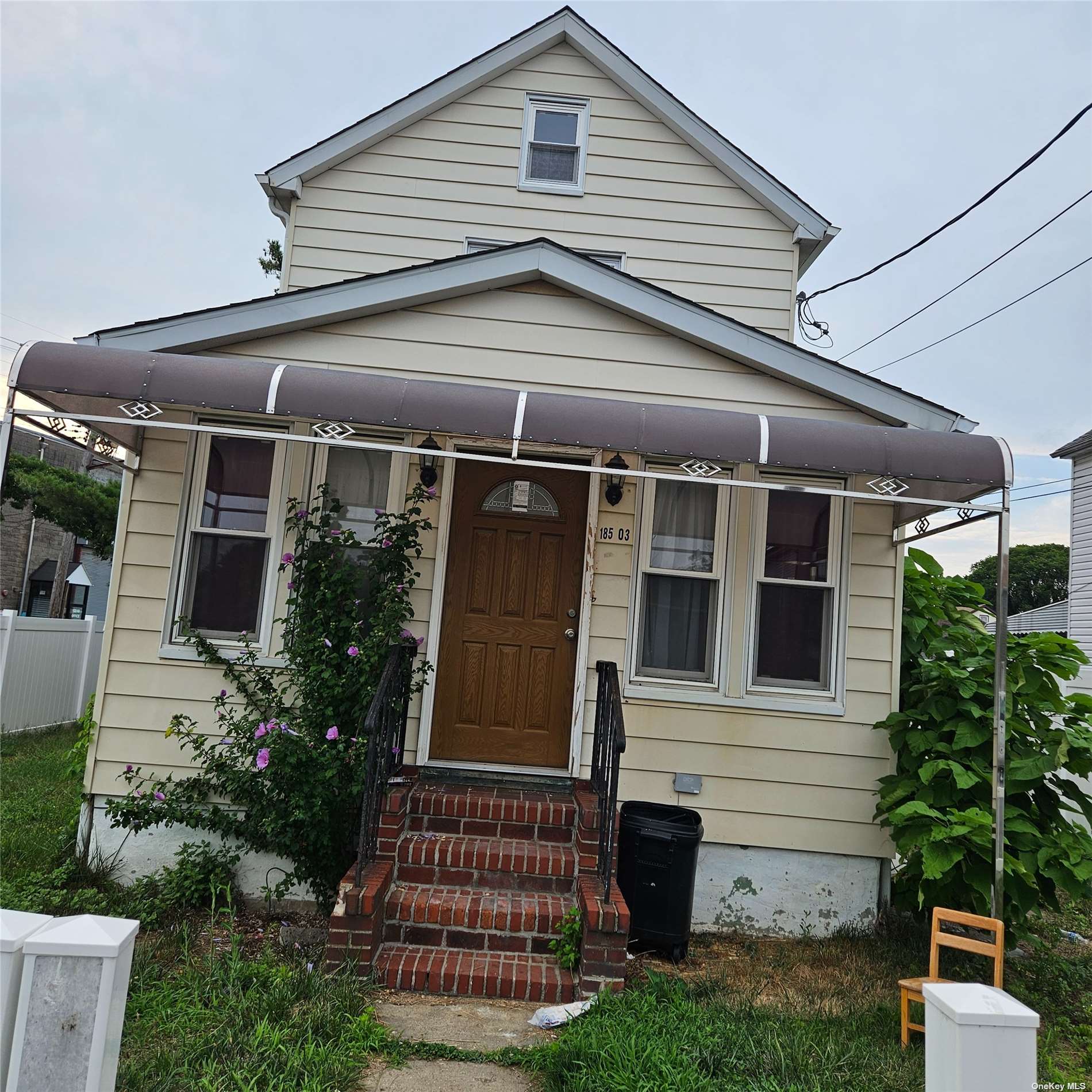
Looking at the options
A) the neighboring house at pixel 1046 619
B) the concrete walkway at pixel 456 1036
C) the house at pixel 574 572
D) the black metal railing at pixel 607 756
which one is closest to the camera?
the concrete walkway at pixel 456 1036

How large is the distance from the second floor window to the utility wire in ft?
11.2

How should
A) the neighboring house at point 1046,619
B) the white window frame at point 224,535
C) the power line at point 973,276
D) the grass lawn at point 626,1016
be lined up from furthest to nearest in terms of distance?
the neighboring house at point 1046,619, the power line at point 973,276, the white window frame at point 224,535, the grass lawn at point 626,1016

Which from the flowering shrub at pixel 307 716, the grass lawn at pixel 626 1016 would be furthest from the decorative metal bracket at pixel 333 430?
the grass lawn at pixel 626 1016

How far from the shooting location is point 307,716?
16.5 ft

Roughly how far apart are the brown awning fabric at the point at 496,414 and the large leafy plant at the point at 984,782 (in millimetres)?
1326

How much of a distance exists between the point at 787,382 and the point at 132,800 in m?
5.11

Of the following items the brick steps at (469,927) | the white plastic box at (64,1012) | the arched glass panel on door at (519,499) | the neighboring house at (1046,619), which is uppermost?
the neighboring house at (1046,619)

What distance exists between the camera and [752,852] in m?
5.55

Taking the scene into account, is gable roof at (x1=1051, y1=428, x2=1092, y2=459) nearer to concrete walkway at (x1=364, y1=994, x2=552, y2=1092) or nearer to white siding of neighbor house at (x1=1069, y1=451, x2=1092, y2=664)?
white siding of neighbor house at (x1=1069, y1=451, x2=1092, y2=664)

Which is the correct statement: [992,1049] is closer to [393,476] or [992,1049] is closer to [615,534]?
[615,534]

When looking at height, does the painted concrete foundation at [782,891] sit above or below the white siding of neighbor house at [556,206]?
below

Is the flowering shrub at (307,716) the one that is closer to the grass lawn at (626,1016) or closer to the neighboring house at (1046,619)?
the grass lawn at (626,1016)

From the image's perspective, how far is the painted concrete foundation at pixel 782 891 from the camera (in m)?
5.49

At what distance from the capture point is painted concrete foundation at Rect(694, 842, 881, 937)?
18.0ft
